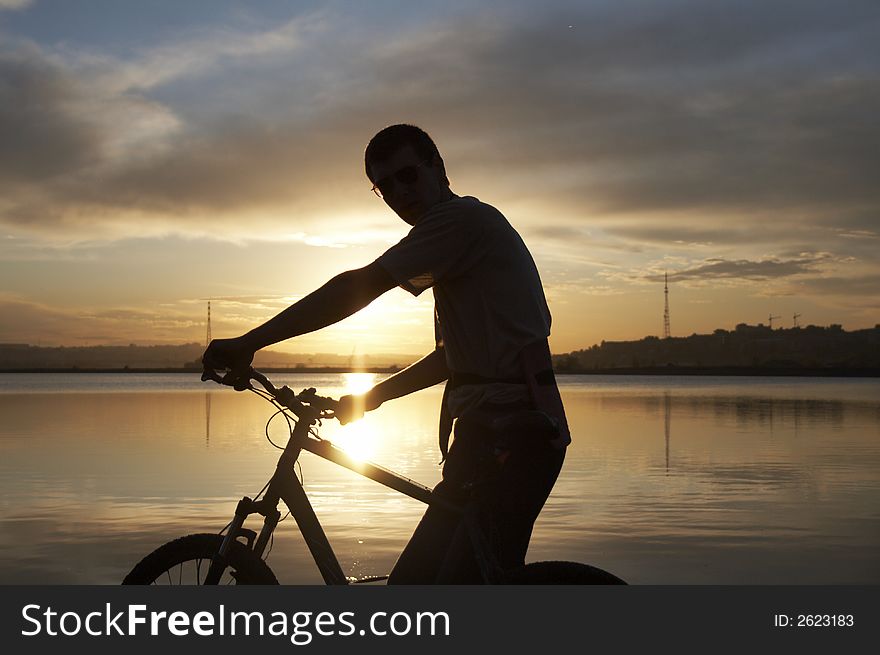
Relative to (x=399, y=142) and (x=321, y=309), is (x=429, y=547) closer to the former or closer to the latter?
(x=321, y=309)

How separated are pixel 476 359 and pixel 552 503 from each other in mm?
9913

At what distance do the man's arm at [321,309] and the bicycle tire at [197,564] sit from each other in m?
0.70

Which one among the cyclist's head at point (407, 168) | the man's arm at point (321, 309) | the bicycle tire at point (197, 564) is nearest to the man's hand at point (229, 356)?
the man's arm at point (321, 309)

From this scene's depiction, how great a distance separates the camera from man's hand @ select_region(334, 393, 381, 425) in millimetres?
3772

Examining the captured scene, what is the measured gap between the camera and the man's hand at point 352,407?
3772 millimetres

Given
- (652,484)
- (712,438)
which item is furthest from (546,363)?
(712,438)

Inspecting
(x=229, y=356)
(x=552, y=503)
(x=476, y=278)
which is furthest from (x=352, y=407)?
(x=552, y=503)

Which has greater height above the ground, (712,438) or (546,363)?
(546,363)

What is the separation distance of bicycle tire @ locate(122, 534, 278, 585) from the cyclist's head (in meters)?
1.36

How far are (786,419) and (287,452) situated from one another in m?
32.9

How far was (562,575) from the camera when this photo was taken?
3.15m

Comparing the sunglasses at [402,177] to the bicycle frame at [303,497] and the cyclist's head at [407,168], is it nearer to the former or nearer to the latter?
the cyclist's head at [407,168]

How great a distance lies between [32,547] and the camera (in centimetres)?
968

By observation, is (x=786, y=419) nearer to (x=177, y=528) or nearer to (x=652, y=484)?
(x=652, y=484)
